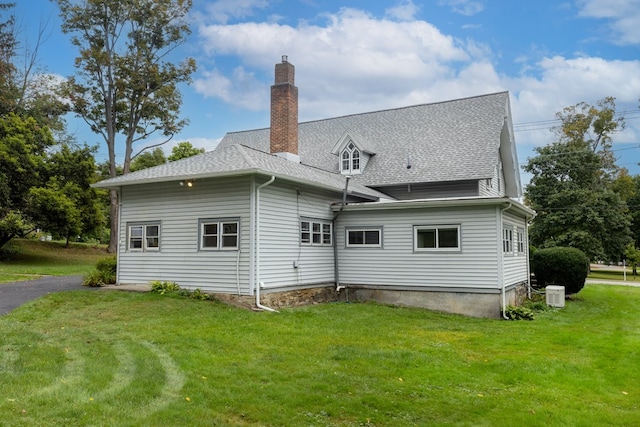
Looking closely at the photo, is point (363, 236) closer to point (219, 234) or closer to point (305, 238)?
point (305, 238)

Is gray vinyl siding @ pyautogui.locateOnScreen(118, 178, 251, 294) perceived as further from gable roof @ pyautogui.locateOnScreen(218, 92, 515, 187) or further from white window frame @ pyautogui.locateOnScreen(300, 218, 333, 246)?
gable roof @ pyautogui.locateOnScreen(218, 92, 515, 187)

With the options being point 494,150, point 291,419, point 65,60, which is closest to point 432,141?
point 494,150

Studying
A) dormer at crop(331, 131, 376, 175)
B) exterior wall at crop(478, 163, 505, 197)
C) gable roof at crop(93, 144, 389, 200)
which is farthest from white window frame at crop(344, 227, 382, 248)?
dormer at crop(331, 131, 376, 175)

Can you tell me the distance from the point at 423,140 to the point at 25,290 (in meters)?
15.3

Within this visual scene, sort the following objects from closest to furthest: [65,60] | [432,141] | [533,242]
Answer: [432,141]
[65,60]
[533,242]

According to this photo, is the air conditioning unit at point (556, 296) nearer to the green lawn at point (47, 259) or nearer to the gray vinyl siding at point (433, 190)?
the gray vinyl siding at point (433, 190)

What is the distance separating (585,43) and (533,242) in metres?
20.7

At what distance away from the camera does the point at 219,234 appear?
1216 centimetres

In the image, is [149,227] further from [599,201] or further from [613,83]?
[613,83]

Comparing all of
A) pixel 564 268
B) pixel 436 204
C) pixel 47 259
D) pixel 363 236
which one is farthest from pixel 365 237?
pixel 47 259

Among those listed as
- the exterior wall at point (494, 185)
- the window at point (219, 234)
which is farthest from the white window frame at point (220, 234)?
the exterior wall at point (494, 185)

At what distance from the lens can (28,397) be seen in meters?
4.96

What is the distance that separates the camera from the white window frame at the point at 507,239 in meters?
13.8

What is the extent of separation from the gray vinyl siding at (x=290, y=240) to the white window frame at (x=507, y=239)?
5110mm
